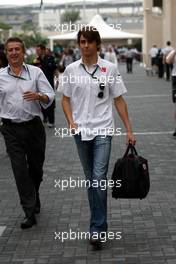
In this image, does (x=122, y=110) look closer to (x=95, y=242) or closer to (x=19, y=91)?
(x=19, y=91)

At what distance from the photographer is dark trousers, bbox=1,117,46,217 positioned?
A: 5.90 m

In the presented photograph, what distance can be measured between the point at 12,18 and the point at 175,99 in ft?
477

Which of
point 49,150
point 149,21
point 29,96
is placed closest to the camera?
point 29,96

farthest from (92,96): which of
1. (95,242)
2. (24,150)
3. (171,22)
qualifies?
(171,22)

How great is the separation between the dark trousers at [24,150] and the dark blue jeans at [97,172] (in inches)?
30.1

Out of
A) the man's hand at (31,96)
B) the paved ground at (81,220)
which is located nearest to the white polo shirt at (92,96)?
the man's hand at (31,96)

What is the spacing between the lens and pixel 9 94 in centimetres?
584

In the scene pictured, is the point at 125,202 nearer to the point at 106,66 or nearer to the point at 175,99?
the point at 106,66

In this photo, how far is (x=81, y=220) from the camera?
616 centimetres

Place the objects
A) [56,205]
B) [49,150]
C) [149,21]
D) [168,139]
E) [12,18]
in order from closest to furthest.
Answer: [56,205]
[49,150]
[168,139]
[149,21]
[12,18]

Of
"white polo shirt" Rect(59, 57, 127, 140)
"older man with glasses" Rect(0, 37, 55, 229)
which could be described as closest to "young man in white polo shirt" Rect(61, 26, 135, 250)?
"white polo shirt" Rect(59, 57, 127, 140)

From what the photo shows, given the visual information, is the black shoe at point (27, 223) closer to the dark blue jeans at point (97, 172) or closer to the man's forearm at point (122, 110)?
the dark blue jeans at point (97, 172)

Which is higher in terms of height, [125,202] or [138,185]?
[138,185]

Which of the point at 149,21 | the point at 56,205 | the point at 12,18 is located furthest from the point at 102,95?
the point at 12,18
